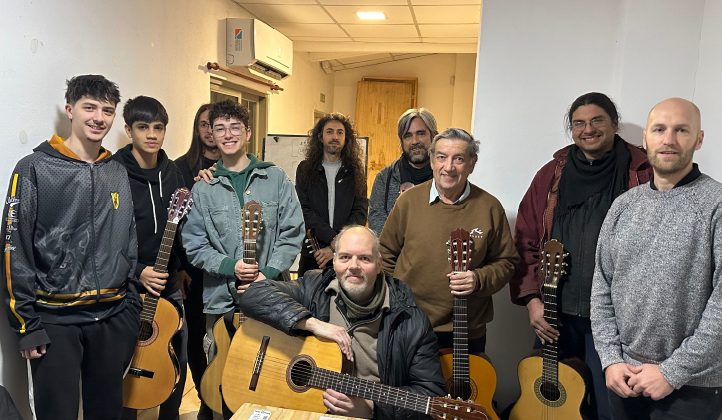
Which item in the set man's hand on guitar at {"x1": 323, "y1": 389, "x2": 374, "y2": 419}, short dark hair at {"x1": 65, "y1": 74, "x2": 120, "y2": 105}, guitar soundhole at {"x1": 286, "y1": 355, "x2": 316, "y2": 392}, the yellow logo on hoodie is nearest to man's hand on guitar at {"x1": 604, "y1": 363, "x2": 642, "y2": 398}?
man's hand on guitar at {"x1": 323, "y1": 389, "x2": 374, "y2": 419}

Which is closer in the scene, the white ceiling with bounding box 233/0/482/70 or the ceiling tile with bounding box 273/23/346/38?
the white ceiling with bounding box 233/0/482/70

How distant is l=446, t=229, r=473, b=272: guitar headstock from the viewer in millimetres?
1826

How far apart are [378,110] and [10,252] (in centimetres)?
611

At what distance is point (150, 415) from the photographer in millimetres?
2490

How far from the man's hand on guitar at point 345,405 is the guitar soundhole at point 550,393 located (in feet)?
2.68

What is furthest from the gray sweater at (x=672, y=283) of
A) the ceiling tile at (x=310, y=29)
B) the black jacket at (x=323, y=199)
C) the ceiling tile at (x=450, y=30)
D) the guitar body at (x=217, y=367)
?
the ceiling tile at (x=310, y=29)

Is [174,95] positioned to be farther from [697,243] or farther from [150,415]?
[697,243]

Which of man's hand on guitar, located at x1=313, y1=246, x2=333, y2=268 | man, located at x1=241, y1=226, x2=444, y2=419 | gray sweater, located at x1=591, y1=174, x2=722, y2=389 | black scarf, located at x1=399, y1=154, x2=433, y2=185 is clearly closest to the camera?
gray sweater, located at x1=591, y1=174, x2=722, y2=389

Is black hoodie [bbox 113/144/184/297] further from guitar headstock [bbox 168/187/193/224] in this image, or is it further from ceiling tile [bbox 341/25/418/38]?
ceiling tile [bbox 341/25/418/38]

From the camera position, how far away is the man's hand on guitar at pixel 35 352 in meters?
1.69

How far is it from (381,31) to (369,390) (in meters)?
4.32

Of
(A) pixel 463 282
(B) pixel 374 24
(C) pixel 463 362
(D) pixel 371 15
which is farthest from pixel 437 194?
(B) pixel 374 24

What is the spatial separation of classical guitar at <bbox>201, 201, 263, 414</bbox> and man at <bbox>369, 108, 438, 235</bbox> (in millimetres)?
745

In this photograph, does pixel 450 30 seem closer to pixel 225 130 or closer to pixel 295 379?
pixel 225 130
